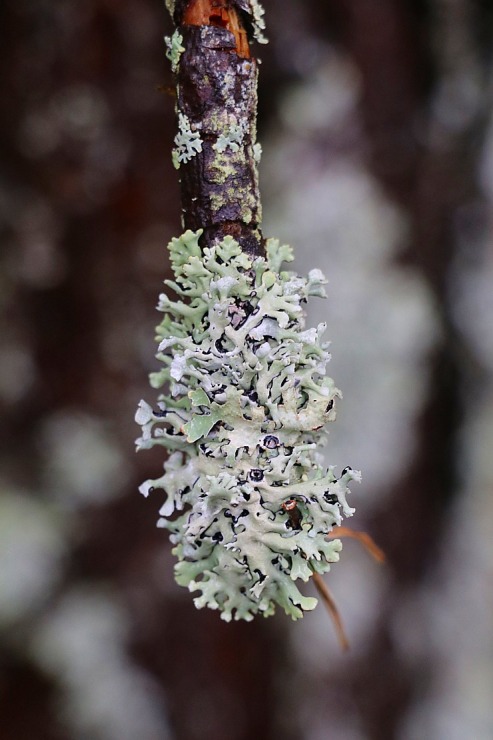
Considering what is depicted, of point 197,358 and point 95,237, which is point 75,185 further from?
point 197,358

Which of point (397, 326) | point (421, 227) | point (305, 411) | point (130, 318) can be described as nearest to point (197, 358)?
point (305, 411)

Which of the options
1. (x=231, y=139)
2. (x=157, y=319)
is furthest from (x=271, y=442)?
(x=157, y=319)

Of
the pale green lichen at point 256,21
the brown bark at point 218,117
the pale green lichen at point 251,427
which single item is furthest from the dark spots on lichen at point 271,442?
the pale green lichen at point 256,21

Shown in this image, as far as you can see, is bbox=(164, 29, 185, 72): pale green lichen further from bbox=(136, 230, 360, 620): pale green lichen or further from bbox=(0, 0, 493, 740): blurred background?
bbox=(0, 0, 493, 740): blurred background

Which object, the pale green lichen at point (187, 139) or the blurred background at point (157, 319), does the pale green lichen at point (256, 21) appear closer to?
the pale green lichen at point (187, 139)

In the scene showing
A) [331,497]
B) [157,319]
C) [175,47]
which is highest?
[175,47]

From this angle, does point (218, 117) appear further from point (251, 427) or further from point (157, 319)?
point (157, 319)
